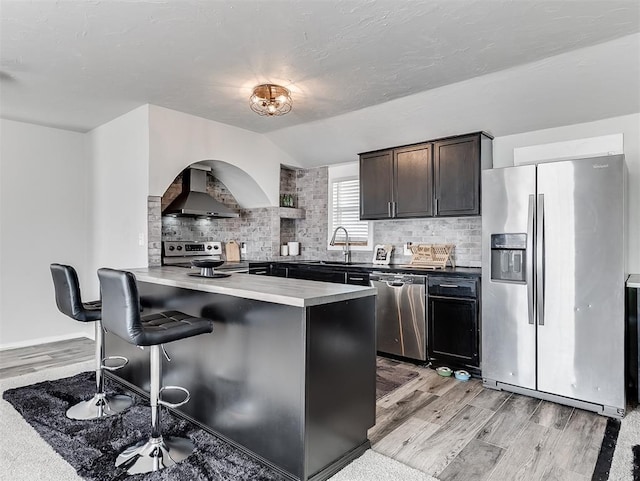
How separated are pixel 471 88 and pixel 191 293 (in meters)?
3.02

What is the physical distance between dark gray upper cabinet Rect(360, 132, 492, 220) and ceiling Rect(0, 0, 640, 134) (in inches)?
33.0

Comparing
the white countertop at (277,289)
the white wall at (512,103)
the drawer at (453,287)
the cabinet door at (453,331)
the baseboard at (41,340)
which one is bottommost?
the baseboard at (41,340)

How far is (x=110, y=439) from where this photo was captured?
8.05 feet

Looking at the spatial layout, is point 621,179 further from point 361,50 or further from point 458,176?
point 361,50

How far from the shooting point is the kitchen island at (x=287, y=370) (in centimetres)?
201

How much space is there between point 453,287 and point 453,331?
432 millimetres

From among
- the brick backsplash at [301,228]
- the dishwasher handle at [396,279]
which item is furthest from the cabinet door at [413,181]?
the dishwasher handle at [396,279]

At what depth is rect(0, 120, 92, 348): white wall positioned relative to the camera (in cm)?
461

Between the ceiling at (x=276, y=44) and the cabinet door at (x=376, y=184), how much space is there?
984 millimetres

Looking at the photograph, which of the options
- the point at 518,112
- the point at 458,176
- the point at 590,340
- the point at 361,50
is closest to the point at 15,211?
the point at 361,50

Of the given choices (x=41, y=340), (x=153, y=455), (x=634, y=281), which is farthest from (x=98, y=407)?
(x=634, y=281)

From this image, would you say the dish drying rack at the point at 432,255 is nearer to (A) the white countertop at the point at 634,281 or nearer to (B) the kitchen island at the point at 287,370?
(A) the white countertop at the point at 634,281

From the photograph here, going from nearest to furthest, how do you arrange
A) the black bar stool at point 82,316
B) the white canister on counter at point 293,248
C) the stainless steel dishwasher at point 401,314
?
the black bar stool at point 82,316
the stainless steel dishwasher at point 401,314
the white canister on counter at point 293,248

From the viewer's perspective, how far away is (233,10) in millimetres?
2350
